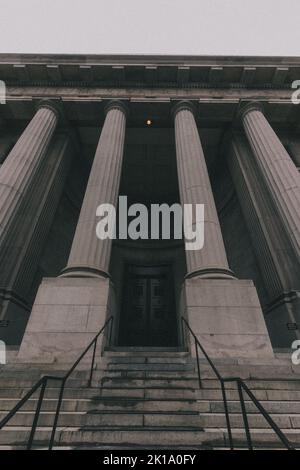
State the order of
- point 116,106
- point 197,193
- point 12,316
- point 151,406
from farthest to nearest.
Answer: point 116,106 → point 12,316 → point 197,193 → point 151,406

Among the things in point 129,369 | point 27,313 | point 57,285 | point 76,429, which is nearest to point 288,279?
point 129,369

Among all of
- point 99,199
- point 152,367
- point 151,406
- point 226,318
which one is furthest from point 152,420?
point 99,199

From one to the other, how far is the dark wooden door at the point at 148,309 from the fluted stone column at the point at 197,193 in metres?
7.84

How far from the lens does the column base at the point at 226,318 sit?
7445 millimetres

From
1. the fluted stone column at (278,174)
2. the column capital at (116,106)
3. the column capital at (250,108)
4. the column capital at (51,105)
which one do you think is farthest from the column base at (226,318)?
the column capital at (51,105)

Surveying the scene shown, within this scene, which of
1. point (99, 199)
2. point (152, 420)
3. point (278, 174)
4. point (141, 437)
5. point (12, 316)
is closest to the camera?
point (141, 437)

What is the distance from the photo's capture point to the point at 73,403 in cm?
524

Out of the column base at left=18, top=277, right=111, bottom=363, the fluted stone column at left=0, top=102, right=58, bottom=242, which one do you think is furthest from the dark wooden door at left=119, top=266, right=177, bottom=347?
the fluted stone column at left=0, top=102, right=58, bottom=242

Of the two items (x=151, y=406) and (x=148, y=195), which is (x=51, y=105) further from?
(x=151, y=406)

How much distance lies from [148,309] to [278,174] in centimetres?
1053

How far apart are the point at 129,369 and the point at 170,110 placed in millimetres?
13791

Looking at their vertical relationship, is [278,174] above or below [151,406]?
above

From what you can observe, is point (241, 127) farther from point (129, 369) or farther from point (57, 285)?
point (129, 369)

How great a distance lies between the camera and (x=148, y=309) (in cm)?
1695
